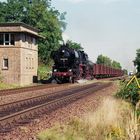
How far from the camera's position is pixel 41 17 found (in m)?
80.2

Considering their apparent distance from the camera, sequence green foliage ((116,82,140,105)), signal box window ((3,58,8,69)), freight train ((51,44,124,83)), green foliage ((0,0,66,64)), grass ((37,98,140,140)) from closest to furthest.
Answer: grass ((37,98,140,140)), green foliage ((116,82,140,105)), freight train ((51,44,124,83)), signal box window ((3,58,8,69)), green foliage ((0,0,66,64))

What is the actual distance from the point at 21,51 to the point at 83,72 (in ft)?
27.0

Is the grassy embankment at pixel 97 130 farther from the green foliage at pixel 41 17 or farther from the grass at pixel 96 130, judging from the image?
the green foliage at pixel 41 17

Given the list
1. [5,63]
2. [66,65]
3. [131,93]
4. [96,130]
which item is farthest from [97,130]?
[5,63]

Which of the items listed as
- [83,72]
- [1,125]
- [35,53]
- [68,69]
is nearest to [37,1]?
[35,53]

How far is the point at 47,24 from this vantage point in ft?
260

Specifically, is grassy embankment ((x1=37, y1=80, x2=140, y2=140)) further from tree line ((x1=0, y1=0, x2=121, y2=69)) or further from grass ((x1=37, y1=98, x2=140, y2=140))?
tree line ((x1=0, y1=0, x2=121, y2=69))

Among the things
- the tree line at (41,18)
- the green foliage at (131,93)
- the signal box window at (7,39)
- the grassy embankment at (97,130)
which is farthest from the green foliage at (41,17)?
the grassy embankment at (97,130)

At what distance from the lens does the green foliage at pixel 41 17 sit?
7912cm

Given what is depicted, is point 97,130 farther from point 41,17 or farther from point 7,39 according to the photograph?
point 41,17

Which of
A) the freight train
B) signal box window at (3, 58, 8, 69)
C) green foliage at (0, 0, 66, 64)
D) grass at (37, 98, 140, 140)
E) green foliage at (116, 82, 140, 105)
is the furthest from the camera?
green foliage at (0, 0, 66, 64)

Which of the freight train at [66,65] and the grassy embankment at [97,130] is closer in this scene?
the grassy embankment at [97,130]

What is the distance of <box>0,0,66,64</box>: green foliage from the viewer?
79.1 metres

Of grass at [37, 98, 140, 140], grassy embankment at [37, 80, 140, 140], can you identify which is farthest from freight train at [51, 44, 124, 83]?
grass at [37, 98, 140, 140]
